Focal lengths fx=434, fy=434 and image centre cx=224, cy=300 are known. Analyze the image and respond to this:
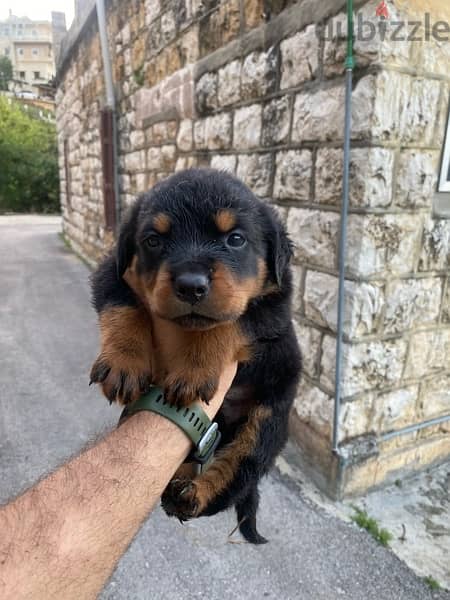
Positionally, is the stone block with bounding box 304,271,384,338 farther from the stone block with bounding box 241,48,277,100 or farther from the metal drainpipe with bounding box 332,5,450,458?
the stone block with bounding box 241,48,277,100

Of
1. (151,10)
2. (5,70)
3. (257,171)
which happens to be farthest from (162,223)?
(5,70)

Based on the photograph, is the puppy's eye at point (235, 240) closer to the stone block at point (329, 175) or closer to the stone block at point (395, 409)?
the stone block at point (329, 175)

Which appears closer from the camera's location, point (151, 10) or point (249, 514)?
point (249, 514)

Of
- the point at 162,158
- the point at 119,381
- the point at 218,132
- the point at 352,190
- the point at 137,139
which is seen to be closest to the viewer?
the point at 119,381

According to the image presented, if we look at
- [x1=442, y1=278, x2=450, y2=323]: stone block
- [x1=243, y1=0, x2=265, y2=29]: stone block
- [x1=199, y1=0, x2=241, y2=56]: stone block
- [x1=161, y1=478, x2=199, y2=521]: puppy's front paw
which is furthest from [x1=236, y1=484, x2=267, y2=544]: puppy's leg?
[x1=199, y1=0, x2=241, y2=56]: stone block

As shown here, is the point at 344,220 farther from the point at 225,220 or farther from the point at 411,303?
the point at 225,220

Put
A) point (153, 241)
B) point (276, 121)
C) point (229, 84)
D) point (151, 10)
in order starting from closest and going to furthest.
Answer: point (153, 241) < point (276, 121) < point (229, 84) < point (151, 10)

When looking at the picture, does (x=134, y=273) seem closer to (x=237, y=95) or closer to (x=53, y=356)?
(x=237, y=95)
